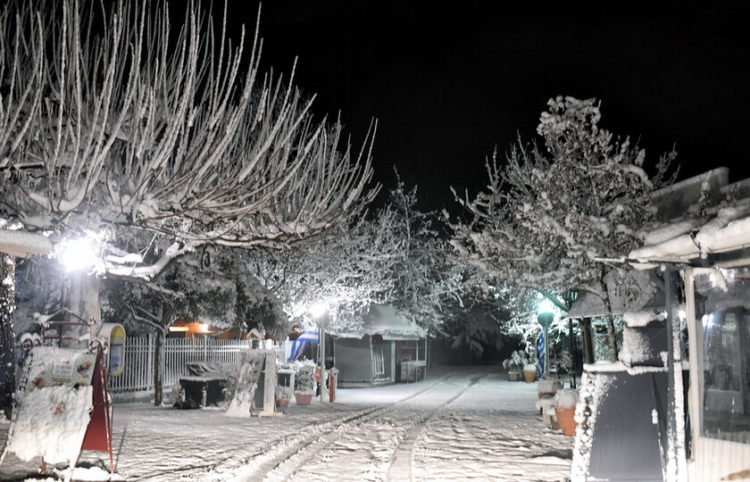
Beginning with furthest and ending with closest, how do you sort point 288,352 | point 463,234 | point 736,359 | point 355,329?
point 355,329 < point 288,352 < point 463,234 < point 736,359

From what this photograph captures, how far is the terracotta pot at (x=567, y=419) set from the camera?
474 inches

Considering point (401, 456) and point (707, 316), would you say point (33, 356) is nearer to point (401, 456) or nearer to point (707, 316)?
point (401, 456)

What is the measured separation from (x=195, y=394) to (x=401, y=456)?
856 cm

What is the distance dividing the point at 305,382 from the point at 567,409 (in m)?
10.1

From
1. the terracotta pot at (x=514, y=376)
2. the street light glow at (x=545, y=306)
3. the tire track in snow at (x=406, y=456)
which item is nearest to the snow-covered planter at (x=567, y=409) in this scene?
the tire track in snow at (x=406, y=456)

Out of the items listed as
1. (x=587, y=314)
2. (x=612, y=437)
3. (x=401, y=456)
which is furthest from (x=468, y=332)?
(x=612, y=437)

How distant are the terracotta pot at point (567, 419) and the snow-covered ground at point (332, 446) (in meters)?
0.19

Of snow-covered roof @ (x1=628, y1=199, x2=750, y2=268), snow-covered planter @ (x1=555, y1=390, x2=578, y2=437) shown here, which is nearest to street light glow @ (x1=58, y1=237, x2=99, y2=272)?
snow-covered roof @ (x1=628, y1=199, x2=750, y2=268)

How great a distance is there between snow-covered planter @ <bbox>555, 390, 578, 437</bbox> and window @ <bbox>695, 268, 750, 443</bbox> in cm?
547

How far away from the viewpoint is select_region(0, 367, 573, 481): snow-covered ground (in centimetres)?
890

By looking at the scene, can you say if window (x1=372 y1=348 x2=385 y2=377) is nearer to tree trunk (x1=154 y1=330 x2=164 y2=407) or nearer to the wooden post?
tree trunk (x1=154 y1=330 x2=164 y2=407)

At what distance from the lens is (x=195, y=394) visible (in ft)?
56.4

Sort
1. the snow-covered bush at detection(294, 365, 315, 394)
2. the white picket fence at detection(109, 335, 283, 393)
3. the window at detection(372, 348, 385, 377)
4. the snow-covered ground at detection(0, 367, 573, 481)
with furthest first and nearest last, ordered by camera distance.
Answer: the window at detection(372, 348, 385, 377)
the snow-covered bush at detection(294, 365, 315, 394)
the white picket fence at detection(109, 335, 283, 393)
the snow-covered ground at detection(0, 367, 573, 481)

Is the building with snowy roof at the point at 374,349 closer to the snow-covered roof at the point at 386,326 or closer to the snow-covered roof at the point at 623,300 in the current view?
the snow-covered roof at the point at 386,326
